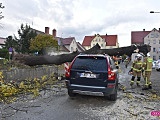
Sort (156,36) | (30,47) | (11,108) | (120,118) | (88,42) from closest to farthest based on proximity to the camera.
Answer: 1. (120,118)
2. (11,108)
3. (30,47)
4. (156,36)
5. (88,42)

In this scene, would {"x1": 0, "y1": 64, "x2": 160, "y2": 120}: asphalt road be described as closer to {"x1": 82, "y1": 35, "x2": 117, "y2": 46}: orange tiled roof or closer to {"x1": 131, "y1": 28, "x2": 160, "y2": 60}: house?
{"x1": 131, "y1": 28, "x2": 160, "y2": 60}: house

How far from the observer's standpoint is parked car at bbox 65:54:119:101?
24.4 feet

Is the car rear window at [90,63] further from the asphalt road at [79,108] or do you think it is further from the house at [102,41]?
the house at [102,41]

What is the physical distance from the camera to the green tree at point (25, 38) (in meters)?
40.6

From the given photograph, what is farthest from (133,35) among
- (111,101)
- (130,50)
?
(111,101)

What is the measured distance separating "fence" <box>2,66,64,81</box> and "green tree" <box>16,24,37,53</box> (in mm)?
26715

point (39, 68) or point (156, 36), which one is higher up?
point (156, 36)

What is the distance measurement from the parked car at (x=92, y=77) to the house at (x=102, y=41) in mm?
76530

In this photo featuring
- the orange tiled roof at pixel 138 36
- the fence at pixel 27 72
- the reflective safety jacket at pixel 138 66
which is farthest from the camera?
the orange tiled roof at pixel 138 36

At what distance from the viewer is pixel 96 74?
749cm

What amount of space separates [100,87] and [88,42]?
81.4m

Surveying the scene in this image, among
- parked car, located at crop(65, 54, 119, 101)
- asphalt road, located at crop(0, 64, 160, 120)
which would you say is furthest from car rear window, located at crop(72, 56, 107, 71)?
asphalt road, located at crop(0, 64, 160, 120)

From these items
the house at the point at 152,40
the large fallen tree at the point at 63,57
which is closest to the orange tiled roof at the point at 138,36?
the house at the point at 152,40

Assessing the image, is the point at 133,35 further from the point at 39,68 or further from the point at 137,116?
the point at 137,116
